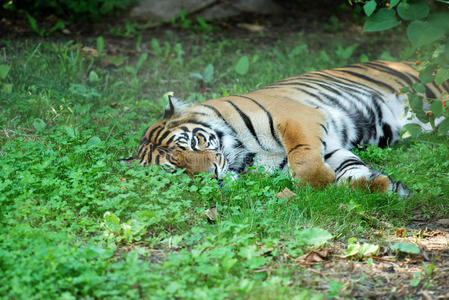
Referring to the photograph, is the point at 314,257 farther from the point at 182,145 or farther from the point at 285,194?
the point at 182,145

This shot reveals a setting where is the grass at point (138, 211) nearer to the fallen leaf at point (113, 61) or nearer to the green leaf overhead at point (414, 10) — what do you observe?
the fallen leaf at point (113, 61)

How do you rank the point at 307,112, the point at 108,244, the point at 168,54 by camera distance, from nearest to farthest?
the point at 108,244
the point at 307,112
the point at 168,54

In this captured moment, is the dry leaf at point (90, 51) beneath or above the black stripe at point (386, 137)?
above

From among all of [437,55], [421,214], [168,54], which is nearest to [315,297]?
[421,214]

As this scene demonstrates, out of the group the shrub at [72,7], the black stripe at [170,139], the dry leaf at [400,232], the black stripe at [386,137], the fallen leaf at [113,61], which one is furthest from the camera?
the shrub at [72,7]

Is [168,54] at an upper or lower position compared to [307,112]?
upper

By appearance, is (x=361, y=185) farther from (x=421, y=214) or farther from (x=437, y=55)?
(x=437, y=55)

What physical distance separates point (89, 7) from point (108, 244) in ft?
17.8

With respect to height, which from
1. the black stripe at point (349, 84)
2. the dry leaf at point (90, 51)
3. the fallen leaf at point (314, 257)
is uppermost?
the dry leaf at point (90, 51)

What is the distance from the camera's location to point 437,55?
9.93 feet

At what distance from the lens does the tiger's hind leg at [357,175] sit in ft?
11.5

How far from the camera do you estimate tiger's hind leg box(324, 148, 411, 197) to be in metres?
3.51

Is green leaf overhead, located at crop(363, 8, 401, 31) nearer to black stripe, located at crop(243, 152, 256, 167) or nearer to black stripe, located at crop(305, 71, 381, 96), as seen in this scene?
black stripe, located at crop(243, 152, 256, 167)

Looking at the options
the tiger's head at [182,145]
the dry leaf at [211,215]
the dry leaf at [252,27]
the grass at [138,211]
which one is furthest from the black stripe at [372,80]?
the dry leaf at [252,27]
